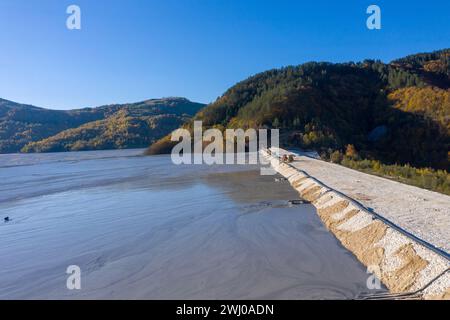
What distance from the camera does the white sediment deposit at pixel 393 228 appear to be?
517cm

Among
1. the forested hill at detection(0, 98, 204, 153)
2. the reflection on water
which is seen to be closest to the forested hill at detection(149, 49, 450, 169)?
the reflection on water

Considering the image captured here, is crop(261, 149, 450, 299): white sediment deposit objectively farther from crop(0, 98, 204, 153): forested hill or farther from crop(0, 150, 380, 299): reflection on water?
crop(0, 98, 204, 153): forested hill

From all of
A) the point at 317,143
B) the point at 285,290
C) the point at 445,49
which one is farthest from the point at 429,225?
the point at 445,49

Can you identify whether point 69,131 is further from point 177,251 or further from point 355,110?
point 177,251

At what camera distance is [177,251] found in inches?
311

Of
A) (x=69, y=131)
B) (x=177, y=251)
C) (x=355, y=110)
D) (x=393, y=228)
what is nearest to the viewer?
(x=393, y=228)

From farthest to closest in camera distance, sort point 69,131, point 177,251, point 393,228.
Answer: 1. point 69,131
2. point 177,251
3. point 393,228

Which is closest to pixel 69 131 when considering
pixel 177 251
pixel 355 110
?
pixel 355 110

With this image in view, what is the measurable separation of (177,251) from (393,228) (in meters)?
4.62

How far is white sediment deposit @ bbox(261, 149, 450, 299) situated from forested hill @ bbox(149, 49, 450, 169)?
2110cm

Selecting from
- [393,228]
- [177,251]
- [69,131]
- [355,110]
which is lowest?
[177,251]

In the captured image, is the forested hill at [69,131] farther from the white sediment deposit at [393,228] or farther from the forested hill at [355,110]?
the white sediment deposit at [393,228]

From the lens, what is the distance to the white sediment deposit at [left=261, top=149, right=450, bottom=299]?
17.0ft

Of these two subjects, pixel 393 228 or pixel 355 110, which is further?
pixel 355 110
